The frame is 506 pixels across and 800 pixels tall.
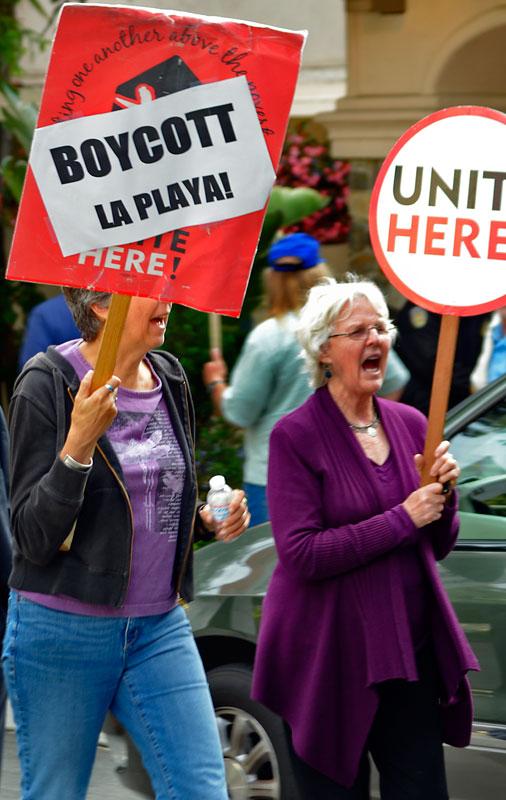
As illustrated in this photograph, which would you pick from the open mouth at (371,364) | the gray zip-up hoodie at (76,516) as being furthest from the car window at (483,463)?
the gray zip-up hoodie at (76,516)

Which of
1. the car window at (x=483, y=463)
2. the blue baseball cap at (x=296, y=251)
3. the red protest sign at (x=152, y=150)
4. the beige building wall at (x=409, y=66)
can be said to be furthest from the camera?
the beige building wall at (x=409, y=66)

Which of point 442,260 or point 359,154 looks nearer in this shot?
point 442,260

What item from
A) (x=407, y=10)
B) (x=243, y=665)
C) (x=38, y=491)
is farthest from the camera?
(x=407, y=10)

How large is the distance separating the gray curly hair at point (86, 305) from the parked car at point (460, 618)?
1375 millimetres

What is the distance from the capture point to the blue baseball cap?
208 inches

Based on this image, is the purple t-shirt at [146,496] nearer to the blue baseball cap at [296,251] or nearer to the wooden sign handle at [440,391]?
the wooden sign handle at [440,391]

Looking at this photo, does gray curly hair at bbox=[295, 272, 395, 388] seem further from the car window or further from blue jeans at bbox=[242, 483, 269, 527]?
blue jeans at bbox=[242, 483, 269, 527]

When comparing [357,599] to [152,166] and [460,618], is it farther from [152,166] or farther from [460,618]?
[152,166]

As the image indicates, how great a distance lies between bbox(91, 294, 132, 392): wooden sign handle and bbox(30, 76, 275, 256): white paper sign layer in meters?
0.13

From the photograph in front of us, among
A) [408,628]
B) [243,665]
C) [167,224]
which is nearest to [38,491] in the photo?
[167,224]

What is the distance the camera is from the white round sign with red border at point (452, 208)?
3061mm

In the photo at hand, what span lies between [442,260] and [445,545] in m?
0.71

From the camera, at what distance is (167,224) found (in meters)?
2.72

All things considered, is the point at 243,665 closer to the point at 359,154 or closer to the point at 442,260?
the point at 442,260
